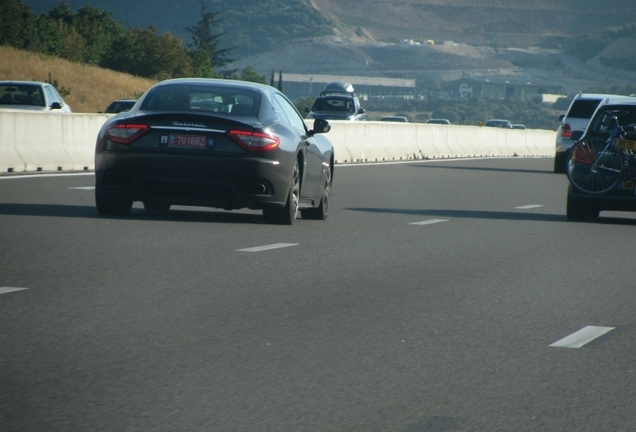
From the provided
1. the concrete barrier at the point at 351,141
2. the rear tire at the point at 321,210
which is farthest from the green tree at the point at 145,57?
the rear tire at the point at 321,210

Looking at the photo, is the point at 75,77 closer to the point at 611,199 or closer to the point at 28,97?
the point at 28,97

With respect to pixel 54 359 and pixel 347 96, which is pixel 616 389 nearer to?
pixel 54 359

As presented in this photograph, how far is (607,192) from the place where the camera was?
55.2 ft

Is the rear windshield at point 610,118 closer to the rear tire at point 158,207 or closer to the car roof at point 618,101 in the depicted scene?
the car roof at point 618,101

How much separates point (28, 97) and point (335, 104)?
23.1 meters

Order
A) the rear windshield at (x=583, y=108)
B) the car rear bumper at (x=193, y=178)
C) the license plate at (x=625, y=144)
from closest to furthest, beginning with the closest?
1. the car rear bumper at (x=193, y=178)
2. the license plate at (x=625, y=144)
3. the rear windshield at (x=583, y=108)

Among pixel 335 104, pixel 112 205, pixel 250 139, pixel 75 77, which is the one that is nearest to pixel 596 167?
pixel 250 139

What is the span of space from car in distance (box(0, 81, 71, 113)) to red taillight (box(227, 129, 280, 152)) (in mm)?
17533

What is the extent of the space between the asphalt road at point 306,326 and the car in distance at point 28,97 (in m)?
15.9

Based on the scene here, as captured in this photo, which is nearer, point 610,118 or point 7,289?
point 7,289

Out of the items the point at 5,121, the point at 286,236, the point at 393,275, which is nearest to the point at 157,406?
the point at 393,275

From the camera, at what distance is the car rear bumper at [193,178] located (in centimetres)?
1373

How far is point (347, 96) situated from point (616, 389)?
1871 inches

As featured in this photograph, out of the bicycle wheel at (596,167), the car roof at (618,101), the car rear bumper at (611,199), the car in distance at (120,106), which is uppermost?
the car roof at (618,101)
